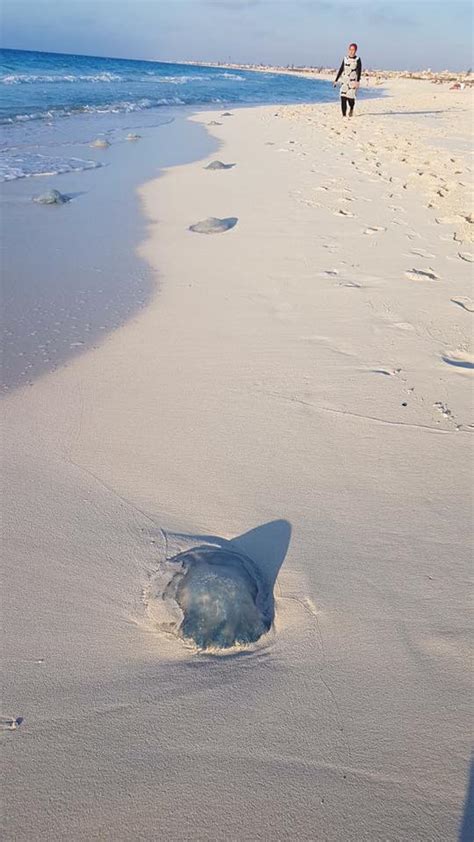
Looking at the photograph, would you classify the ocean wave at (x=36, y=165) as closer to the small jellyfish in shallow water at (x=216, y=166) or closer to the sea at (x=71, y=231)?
the sea at (x=71, y=231)

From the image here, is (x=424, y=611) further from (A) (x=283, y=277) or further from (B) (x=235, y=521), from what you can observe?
(A) (x=283, y=277)

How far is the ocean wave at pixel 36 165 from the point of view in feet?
24.6

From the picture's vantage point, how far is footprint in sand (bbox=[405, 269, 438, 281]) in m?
4.13

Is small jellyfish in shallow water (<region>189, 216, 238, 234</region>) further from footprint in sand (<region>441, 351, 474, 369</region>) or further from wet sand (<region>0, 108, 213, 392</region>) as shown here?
footprint in sand (<region>441, 351, 474, 369</region>)

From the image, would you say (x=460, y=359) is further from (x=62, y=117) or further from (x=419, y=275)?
(x=62, y=117)

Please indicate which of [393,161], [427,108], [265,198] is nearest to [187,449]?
[265,198]

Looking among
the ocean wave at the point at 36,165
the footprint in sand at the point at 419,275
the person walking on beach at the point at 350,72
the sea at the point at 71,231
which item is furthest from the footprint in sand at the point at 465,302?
the person walking on beach at the point at 350,72

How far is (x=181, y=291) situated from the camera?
4.02 m

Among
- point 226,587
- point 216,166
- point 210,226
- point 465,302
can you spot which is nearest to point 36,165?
point 216,166

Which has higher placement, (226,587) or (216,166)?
(216,166)

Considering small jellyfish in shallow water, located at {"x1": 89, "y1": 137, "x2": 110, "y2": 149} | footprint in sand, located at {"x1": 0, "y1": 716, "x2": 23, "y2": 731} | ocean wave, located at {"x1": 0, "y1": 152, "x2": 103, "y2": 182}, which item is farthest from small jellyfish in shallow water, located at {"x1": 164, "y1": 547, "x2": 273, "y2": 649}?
small jellyfish in shallow water, located at {"x1": 89, "y1": 137, "x2": 110, "y2": 149}

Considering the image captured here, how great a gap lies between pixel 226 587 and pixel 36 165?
8319 millimetres

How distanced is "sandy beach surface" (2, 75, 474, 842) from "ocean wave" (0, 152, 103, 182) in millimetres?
4693

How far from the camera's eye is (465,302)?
148 inches
